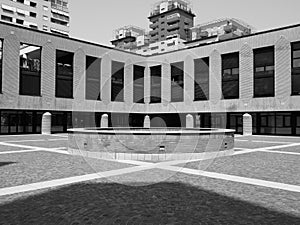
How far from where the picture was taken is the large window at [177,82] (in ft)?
136

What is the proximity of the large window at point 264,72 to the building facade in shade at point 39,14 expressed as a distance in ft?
197

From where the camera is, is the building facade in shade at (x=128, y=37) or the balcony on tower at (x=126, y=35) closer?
the building facade in shade at (x=128, y=37)

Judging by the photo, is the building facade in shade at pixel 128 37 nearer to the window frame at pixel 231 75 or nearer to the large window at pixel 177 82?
the large window at pixel 177 82

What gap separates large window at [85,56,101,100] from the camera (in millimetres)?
38375

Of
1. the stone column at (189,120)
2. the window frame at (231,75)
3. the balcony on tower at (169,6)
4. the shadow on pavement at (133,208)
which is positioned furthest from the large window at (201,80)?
the balcony on tower at (169,6)

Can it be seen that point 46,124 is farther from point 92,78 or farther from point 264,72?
point 264,72

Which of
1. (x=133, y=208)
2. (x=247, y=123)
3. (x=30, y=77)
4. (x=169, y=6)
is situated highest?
(x=169, y=6)

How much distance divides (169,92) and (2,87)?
22208mm

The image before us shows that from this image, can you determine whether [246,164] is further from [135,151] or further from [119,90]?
[119,90]

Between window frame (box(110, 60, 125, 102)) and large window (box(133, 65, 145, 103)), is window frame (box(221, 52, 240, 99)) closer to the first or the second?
large window (box(133, 65, 145, 103))

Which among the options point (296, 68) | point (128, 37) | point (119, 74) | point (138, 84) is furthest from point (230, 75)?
point (128, 37)

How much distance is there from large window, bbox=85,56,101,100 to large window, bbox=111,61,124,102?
257cm

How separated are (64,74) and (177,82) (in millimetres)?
16172

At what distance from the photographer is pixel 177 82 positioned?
4256cm
